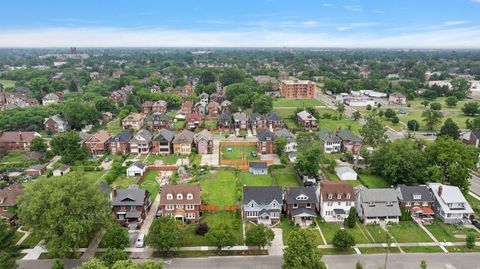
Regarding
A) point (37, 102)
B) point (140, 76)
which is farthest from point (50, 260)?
point (140, 76)

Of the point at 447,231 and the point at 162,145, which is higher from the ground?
the point at 162,145

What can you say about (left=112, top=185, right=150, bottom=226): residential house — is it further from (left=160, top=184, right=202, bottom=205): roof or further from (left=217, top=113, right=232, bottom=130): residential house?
(left=217, top=113, right=232, bottom=130): residential house

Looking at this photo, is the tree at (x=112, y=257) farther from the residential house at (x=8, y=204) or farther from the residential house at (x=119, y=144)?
the residential house at (x=119, y=144)

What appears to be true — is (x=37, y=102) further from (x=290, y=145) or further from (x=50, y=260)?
(x=50, y=260)

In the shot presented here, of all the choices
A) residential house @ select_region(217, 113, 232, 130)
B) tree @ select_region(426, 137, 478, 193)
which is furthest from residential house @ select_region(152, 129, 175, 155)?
tree @ select_region(426, 137, 478, 193)

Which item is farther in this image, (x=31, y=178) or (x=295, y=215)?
(x=31, y=178)

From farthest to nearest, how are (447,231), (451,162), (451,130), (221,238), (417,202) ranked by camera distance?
(451,130), (451,162), (417,202), (447,231), (221,238)

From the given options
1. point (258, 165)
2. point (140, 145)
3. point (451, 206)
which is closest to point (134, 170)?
point (140, 145)

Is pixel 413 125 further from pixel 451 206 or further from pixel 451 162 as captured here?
pixel 451 206
